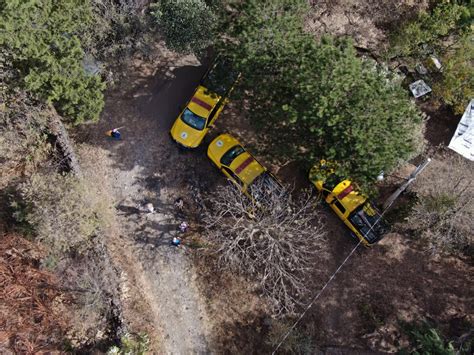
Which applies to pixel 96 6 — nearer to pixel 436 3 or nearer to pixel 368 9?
pixel 368 9

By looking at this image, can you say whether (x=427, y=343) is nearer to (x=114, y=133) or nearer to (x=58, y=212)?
(x=58, y=212)

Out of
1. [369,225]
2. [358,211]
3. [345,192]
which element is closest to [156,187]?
[345,192]

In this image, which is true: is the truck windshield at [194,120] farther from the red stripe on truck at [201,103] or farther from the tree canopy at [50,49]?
the tree canopy at [50,49]

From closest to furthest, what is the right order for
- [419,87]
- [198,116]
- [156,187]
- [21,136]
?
[21,136] < [198,116] < [156,187] < [419,87]

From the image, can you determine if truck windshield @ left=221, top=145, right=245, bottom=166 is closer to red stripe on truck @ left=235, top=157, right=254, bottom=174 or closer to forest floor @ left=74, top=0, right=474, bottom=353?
red stripe on truck @ left=235, top=157, right=254, bottom=174

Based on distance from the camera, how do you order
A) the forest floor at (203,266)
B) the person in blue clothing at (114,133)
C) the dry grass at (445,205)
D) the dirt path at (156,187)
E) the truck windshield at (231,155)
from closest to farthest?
the dry grass at (445,205) → the forest floor at (203,266) → the dirt path at (156,187) → the truck windshield at (231,155) → the person in blue clothing at (114,133)

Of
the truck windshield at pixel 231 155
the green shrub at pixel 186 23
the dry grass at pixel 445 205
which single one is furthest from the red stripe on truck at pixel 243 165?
the dry grass at pixel 445 205
